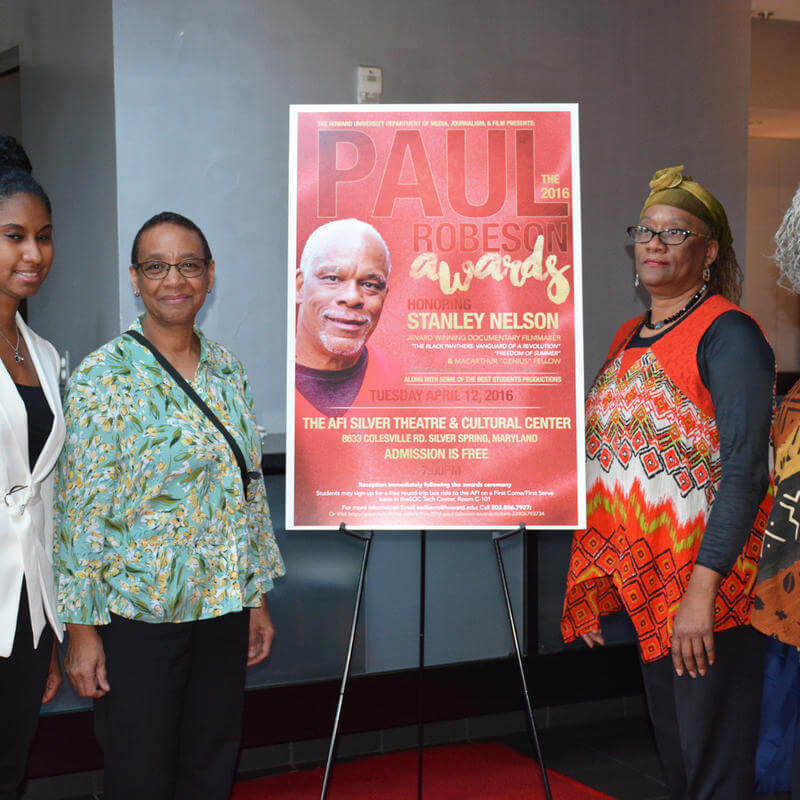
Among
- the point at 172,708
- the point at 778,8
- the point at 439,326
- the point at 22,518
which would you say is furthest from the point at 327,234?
the point at 778,8

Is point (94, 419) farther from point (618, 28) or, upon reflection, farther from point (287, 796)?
point (618, 28)

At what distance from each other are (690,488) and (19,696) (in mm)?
1402

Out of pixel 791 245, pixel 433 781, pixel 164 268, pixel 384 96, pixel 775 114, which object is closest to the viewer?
pixel 791 245

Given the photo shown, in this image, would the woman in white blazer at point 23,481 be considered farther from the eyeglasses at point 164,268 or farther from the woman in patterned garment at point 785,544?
the woman in patterned garment at point 785,544

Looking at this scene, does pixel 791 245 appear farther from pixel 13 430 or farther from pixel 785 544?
pixel 13 430

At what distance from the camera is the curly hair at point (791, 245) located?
181 cm

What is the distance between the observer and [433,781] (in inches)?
132

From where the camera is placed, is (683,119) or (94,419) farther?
(683,119)

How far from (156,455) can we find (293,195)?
68 cm

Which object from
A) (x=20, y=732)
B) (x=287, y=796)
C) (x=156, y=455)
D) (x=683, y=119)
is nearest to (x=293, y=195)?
(x=156, y=455)

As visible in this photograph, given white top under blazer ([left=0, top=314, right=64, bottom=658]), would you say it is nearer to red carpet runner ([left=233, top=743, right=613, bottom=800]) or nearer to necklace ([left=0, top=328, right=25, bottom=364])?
necklace ([left=0, top=328, right=25, bottom=364])

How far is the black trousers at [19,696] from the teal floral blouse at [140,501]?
0.08 meters

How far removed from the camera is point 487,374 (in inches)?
88.4

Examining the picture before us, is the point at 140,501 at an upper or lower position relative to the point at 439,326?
lower
